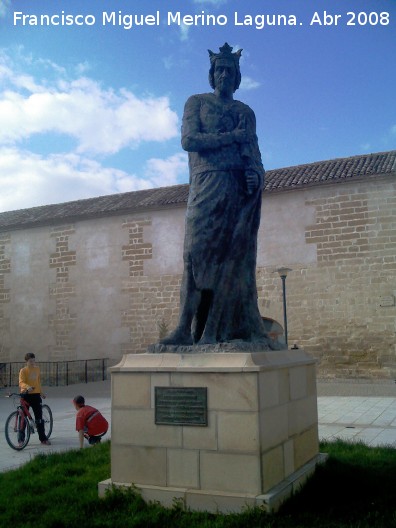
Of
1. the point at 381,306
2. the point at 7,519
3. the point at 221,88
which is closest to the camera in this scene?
the point at 7,519

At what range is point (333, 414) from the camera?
364 inches

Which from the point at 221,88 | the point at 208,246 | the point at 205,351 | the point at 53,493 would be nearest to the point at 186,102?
the point at 221,88

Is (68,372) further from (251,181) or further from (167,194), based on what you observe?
(251,181)

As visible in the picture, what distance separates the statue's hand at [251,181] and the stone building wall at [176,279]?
40.6 ft

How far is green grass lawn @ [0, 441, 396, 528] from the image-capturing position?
3.35m

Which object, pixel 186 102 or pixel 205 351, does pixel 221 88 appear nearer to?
pixel 186 102

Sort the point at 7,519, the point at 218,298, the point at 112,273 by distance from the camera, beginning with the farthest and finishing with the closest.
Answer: the point at 112,273 → the point at 218,298 → the point at 7,519

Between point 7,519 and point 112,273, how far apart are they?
52.7 ft

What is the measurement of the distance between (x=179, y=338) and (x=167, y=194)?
1598 cm

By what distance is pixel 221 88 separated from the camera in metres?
4.51

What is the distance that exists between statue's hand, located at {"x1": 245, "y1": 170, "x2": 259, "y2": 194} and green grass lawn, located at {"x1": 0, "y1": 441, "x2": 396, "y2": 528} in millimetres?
2298

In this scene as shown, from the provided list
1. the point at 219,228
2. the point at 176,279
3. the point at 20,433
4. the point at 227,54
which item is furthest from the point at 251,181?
the point at 176,279

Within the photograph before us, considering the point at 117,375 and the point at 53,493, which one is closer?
the point at 117,375

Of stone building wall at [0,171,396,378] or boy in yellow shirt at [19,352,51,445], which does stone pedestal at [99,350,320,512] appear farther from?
A: stone building wall at [0,171,396,378]
